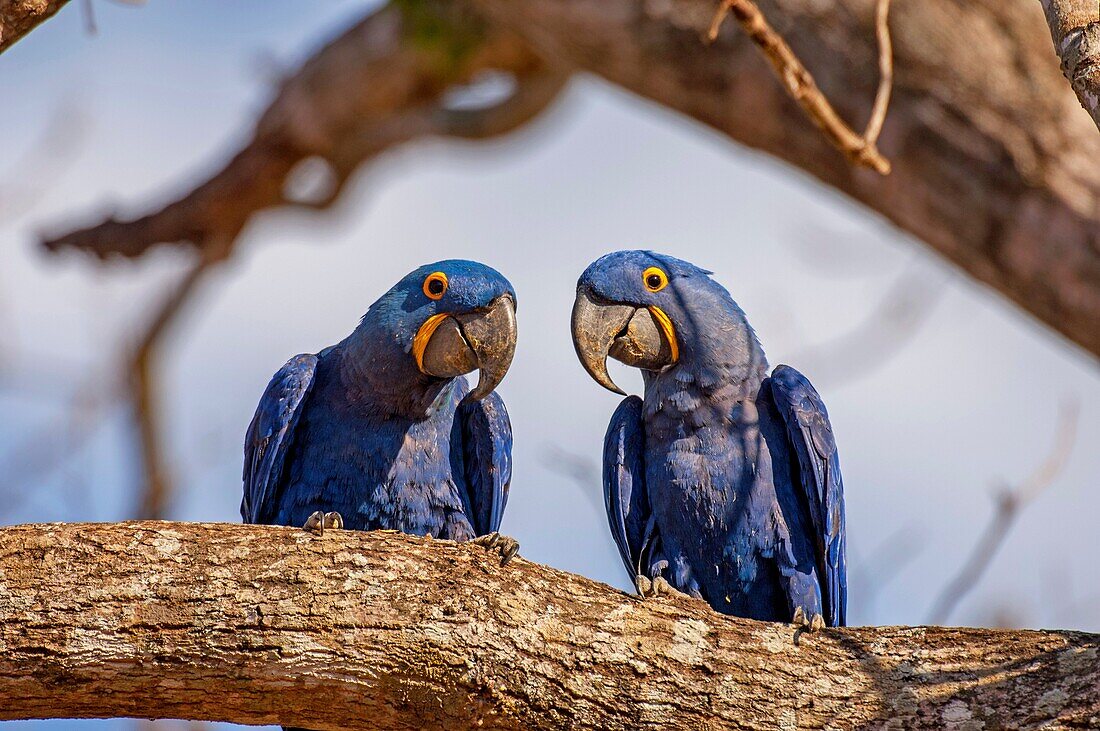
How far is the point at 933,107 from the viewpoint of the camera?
7.24 meters

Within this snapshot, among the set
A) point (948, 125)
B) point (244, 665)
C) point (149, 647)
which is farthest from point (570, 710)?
point (948, 125)

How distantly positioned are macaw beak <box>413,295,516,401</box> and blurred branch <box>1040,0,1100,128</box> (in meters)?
2.37

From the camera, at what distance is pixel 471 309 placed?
525 centimetres

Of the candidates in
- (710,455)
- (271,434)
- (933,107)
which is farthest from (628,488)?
(933,107)

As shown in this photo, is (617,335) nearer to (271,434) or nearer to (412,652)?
(271,434)

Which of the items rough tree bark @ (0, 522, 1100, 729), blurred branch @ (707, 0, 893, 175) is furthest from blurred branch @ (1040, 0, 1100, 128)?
rough tree bark @ (0, 522, 1100, 729)

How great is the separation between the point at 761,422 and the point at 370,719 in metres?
2.26

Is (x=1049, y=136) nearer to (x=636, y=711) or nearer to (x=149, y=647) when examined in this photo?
(x=636, y=711)

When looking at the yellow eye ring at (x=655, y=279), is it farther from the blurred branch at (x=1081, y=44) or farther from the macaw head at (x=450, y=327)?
the blurred branch at (x=1081, y=44)

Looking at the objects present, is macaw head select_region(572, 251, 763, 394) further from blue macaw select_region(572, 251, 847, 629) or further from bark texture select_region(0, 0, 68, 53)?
bark texture select_region(0, 0, 68, 53)

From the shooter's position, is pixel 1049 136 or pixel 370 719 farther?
pixel 1049 136

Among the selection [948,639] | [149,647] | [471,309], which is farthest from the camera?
[471,309]

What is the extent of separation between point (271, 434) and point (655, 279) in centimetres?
177

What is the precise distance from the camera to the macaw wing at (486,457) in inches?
221
